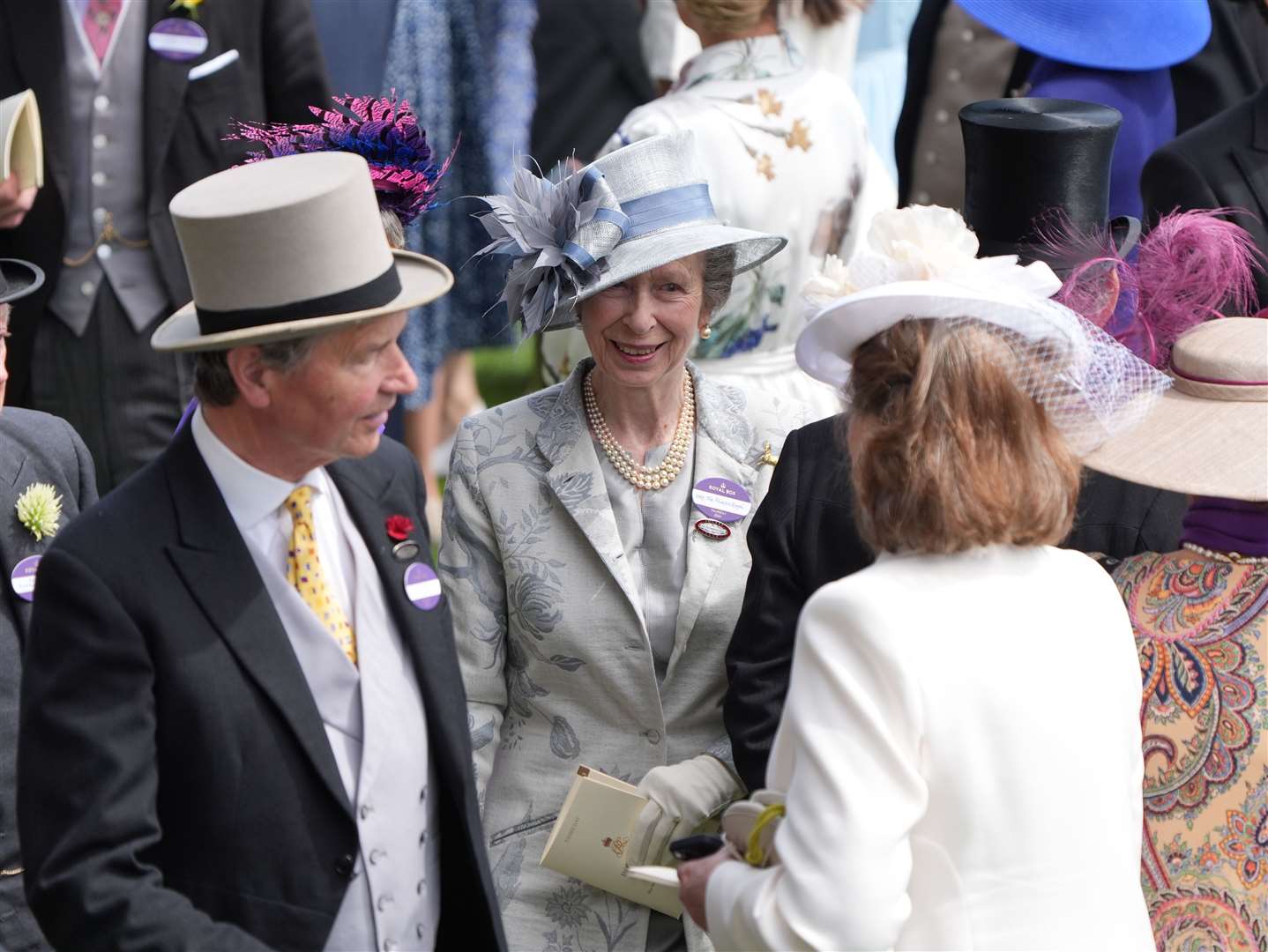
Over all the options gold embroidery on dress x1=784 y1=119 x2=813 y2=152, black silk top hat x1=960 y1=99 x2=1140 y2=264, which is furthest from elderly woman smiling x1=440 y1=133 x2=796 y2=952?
gold embroidery on dress x1=784 y1=119 x2=813 y2=152

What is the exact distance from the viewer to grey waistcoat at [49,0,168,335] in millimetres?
4961

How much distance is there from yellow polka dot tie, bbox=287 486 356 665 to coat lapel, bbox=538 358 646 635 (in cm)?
91

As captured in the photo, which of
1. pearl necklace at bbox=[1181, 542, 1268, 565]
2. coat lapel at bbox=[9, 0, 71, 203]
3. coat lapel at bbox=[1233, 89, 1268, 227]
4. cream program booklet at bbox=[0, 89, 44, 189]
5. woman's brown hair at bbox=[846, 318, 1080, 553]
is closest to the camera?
woman's brown hair at bbox=[846, 318, 1080, 553]

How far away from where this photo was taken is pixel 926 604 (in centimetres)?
233

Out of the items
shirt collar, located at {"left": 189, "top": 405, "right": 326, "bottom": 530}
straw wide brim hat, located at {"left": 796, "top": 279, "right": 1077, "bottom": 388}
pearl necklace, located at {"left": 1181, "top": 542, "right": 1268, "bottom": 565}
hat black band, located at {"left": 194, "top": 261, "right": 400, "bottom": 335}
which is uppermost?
A: straw wide brim hat, located at {"left": 796, "top": 279, "right": 1077, "bottom": 388}

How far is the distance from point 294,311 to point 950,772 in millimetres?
1161

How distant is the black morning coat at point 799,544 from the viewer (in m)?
3.20

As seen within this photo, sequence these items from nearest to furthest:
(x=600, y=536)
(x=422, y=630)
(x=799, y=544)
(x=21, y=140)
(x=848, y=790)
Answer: (x=848, y=790) → (x=422, y=630) → (x=799, y=544) → (x=600, y=536) → (x=21, y=140)

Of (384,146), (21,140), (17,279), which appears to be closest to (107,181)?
(21,140)

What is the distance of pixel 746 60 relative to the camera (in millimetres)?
4980

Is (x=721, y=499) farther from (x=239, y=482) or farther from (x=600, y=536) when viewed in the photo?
(x=239, y=482)

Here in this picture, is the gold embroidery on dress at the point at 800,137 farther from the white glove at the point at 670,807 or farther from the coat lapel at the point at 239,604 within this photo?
the coat lapel at the point at 239,604

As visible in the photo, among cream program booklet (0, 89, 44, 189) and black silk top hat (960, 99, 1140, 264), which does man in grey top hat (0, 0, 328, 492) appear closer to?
cream program booklet (0, 89, 44, 189)

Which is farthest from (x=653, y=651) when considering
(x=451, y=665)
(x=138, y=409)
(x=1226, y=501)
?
(x=138, y=409)
